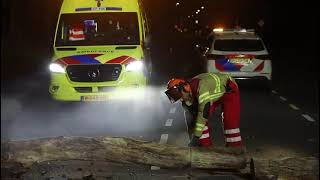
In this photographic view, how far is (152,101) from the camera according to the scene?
12.7 meters

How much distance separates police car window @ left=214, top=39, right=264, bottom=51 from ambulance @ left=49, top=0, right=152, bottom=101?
150 inches

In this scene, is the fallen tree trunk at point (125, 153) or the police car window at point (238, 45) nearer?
the fallen tree trunk at point (125, 153)

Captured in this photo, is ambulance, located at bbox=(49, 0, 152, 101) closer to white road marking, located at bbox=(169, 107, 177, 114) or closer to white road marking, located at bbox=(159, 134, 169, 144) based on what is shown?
white road marking, located at bbox=(169, 107, 177, 114)

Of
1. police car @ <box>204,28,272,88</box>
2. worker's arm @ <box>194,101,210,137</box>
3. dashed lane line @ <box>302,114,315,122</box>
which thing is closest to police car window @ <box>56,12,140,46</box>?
police car @ <box>204,28,272,88</box>

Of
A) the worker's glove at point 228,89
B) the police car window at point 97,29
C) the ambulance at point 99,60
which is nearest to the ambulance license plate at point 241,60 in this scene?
the ambulance at point 99,60

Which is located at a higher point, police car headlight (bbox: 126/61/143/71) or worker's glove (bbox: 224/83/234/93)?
worker's glove (bbox: 224/83/234/93)

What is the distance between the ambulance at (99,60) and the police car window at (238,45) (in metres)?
3.80

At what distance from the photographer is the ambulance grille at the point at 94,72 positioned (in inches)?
420

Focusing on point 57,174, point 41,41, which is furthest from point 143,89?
point 41,41

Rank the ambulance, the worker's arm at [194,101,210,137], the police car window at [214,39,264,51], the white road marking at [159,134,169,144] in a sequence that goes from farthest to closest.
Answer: the police car window at [214,39,264,51], the ambulance, the white road marking at [159,134,169,144], the worker's arm at [194,101,210,137]

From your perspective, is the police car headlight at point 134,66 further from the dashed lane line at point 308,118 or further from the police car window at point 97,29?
the dashed lane line at point 308,118

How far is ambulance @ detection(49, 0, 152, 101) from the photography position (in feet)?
34.9

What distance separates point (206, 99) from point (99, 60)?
4.80m

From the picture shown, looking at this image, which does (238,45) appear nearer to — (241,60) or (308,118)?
(241,60)
